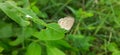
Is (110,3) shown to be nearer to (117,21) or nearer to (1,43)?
(117,21)

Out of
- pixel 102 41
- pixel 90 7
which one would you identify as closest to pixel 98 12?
pixel 90 7

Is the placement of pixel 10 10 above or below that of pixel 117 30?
above

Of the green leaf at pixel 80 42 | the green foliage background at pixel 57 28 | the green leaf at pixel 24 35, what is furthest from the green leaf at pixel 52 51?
the green leaf at pixel 80 42

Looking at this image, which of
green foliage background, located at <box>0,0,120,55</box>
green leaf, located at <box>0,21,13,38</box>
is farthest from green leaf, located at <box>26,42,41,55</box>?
green leaf, located at <box>0,21,13,38</box>

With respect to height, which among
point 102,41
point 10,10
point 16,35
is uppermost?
point 10,10

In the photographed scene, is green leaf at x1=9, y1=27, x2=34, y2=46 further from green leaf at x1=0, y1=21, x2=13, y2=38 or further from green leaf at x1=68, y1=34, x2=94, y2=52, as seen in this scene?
green leaf at x1=68, y1=34, x2=94, y2=52

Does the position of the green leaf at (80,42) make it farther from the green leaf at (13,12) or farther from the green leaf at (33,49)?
the green leaf at (13,12)
